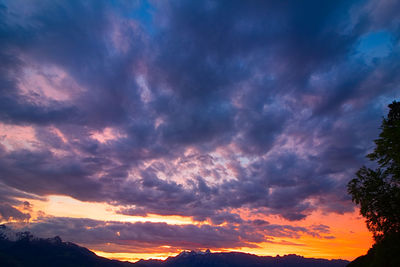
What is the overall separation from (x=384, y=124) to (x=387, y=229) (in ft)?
39.8

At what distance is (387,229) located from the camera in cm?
2970

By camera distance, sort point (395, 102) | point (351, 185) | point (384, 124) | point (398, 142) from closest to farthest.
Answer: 1. point (398, 142)
2. point (384, 124)
3. point (351, 185)
4. point (395, 102)

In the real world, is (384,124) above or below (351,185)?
above

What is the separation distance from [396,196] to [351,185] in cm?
453

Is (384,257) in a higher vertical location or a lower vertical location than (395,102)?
lower

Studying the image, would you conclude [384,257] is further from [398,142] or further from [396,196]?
[398,142]

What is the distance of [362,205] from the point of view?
101 feet

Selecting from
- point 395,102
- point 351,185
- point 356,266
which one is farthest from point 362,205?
point 356,266

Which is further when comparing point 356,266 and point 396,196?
point 356,266

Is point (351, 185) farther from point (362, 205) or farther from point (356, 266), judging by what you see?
point (356, 266)

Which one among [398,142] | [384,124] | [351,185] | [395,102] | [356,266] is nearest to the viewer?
[398,142]

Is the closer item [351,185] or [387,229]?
[387,229]

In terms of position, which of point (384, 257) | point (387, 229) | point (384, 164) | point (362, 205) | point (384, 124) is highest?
point (384, 124)

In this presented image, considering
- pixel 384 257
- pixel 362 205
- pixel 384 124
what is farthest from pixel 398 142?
pixel 384 257
